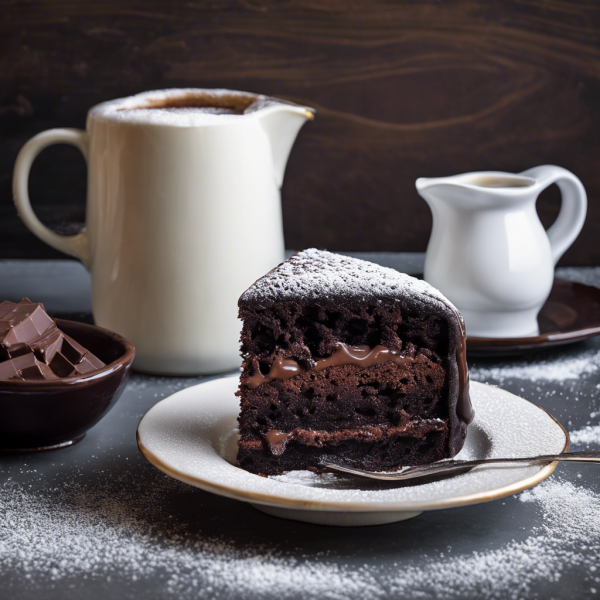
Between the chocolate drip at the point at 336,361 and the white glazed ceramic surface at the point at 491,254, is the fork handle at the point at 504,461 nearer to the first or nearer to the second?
the chocolate drip at the point at 336,361

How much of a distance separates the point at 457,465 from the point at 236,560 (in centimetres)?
20

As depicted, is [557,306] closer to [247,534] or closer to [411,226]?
[411,226]

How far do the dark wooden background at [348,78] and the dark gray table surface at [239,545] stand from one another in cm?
78

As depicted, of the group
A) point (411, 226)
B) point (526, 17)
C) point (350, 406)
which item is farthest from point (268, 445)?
point (526, 17)

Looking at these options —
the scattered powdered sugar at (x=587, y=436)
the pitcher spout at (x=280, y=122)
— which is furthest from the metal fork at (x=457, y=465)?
the pitcher spout at (x=280, y=122)

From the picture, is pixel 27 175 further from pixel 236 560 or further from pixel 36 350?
pixel 236 560

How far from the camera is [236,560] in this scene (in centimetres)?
58

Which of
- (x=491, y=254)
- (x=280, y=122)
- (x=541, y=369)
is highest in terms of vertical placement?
(x=280, y=122)

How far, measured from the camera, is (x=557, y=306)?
3.66 feet

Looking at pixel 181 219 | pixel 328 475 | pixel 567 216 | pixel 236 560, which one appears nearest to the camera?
pixel 236 560

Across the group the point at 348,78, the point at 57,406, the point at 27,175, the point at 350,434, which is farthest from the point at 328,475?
the point at 348,78

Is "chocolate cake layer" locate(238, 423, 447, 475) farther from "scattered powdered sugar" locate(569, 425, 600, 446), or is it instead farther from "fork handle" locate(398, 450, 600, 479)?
"scattered powdered sugar" locate(569, 425, 600, 446)

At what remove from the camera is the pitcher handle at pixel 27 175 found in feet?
3.16

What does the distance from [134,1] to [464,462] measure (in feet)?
3.27
